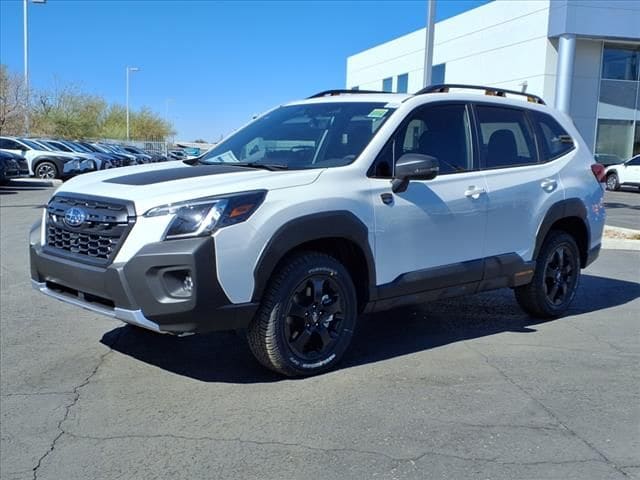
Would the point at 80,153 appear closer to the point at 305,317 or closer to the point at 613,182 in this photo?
the point at 613,182

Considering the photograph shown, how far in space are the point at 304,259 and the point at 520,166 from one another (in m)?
2.41

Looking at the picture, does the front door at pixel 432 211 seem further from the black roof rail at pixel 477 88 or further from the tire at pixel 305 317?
the tire at pixel 305 317

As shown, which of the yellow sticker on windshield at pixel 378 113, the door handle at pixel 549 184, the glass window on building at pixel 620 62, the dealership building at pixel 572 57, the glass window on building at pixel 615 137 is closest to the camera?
the yellow sticker on windshield at pixel 378 113

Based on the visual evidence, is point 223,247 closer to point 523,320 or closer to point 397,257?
point 397,257

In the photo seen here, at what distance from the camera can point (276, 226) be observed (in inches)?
161

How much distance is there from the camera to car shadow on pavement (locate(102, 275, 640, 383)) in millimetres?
4742

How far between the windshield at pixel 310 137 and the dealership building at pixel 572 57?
92.1ft

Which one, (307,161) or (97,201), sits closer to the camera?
(97,201)

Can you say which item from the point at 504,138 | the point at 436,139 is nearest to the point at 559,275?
the point at 504,138

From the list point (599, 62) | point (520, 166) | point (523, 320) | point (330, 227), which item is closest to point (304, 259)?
point (330, 227)

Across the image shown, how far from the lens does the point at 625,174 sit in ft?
83.9

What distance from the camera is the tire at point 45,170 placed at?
80.8ft

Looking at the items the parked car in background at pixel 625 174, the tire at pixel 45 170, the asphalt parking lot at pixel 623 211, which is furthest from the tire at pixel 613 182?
the tire at pixel 45 170

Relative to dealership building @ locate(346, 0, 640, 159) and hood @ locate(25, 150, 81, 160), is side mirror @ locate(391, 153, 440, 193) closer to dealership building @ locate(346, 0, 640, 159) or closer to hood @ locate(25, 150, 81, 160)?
hood @ locate(25, 150, 81, 160)
